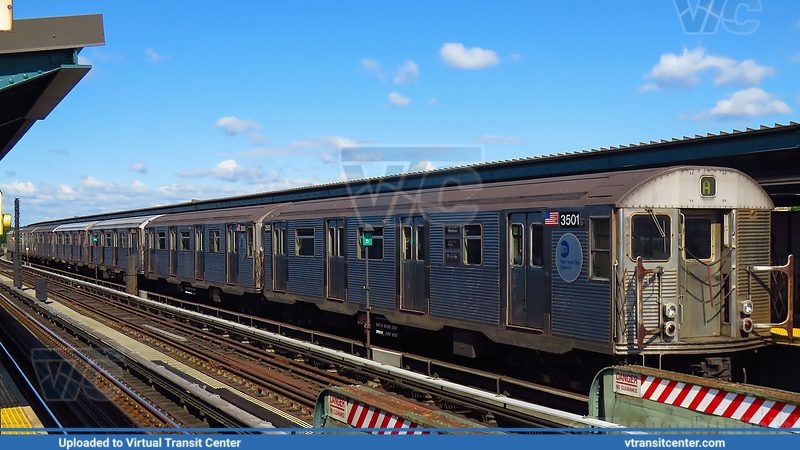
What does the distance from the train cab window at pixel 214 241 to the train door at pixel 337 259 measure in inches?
303

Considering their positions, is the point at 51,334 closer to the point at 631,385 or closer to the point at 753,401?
the point at 631,385

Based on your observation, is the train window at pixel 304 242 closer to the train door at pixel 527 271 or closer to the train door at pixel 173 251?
the train door at pixel 527 271

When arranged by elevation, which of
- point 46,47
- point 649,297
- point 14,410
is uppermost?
point 46,47

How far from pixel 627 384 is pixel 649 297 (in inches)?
65.3

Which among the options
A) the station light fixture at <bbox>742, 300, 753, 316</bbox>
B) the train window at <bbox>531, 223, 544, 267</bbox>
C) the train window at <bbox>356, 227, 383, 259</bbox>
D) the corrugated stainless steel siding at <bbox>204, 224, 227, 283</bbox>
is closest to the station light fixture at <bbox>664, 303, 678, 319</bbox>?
the station light fixture at <bbox>742, 300, 753, 316</bbox>

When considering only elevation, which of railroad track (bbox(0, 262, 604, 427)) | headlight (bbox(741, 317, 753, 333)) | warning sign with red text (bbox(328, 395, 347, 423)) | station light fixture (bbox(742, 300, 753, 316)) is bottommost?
railroad track (bbox(0, 262, 604, 427))

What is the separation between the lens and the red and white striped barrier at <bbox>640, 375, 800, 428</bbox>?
671cm

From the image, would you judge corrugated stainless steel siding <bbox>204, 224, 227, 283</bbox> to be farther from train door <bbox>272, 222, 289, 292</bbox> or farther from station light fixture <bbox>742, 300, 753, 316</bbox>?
station light fixture <bbox>742, 300, 753, 316</bbox>

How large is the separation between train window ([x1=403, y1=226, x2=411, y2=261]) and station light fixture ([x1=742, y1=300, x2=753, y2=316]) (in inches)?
253

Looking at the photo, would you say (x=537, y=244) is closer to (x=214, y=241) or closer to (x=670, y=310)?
(x=670, y=310)

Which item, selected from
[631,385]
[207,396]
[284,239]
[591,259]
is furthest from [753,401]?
A: [284,239]

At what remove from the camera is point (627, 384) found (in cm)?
855

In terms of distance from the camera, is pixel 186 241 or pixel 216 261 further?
pixel 186 241

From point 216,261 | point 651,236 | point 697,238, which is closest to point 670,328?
point 651,236
